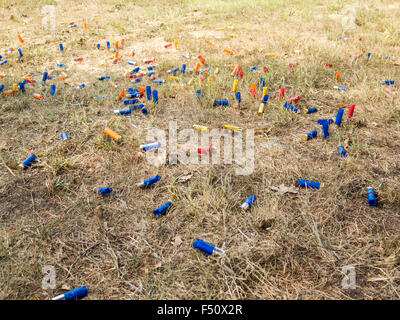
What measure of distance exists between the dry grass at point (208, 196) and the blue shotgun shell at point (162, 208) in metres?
0.06

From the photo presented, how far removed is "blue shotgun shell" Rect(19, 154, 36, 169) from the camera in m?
3.45

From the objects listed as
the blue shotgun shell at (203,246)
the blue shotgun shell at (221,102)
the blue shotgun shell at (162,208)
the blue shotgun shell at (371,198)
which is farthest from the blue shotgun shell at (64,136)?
the blue shotgun shell at (371,198)

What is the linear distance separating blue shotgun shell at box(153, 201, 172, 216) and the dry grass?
59 millimetres

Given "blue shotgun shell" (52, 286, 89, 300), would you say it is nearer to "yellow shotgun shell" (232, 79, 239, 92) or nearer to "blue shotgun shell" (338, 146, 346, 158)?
"blue shotgun shell" (338, 146, 346, 158)

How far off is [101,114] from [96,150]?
3.23ft

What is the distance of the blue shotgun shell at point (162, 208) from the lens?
9.44 feet

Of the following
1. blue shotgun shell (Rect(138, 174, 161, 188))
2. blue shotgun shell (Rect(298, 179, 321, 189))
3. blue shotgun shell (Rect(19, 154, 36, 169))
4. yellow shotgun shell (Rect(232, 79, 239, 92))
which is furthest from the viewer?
yellow shotgun shell (Rect(232, 79, 239, 92))

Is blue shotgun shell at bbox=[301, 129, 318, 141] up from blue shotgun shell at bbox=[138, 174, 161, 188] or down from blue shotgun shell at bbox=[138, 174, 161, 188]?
up

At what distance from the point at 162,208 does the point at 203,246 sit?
61 centimetres

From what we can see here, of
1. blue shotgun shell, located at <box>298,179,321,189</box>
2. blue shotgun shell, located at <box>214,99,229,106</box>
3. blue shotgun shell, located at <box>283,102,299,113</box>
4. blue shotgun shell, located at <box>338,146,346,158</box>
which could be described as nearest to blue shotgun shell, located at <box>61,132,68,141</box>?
blue shotgun shell, located at <box>214,99,229,106</box>

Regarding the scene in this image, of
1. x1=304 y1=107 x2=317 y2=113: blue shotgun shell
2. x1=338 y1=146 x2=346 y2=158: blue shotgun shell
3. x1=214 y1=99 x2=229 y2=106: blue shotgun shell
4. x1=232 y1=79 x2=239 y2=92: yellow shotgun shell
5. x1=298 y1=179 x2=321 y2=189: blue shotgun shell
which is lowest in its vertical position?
x1=298 y1=179 x2=321 y2=189: blue shotgun shell

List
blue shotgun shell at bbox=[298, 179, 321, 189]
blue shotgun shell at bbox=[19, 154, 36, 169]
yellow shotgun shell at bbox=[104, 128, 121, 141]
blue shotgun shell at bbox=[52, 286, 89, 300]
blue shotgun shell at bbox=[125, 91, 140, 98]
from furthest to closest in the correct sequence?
1. blue shotgun shell at bbox=[125, 91, 140, 98]
2. yellow shotgun shell at bbox=[104, 128, 121, 141]
3. blue shotgun shell at bbox=[19, 154, 36, 169]
4. blue shotgun shell at bbox=[298, 179, 321, 189]
5. blue shotgun shell at bbox=[52, 286, 89, 300]

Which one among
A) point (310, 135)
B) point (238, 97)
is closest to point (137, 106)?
point (238, 97)

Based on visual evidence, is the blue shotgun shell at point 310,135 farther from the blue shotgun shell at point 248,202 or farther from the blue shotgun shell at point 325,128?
the blue shotgun shell at point 248,202
